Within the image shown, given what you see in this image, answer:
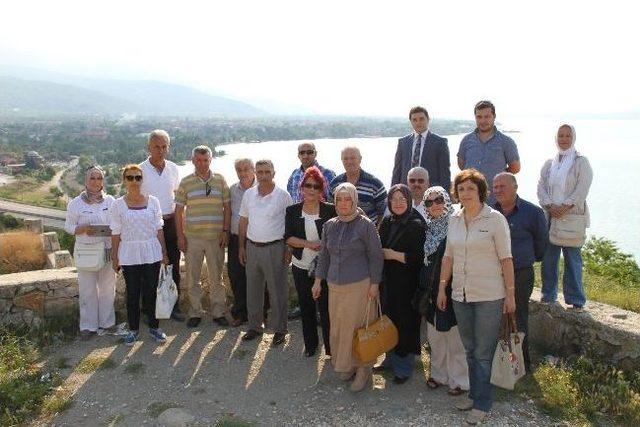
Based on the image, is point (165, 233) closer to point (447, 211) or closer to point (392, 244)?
point (392, 244)

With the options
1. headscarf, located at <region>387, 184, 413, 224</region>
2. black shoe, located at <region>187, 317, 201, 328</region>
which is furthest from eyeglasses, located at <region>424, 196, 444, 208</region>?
black shoe, located at <region>187, 317, 201, 328</region>

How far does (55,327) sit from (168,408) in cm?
218

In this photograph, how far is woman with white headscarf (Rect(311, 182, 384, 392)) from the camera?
402 centimetres

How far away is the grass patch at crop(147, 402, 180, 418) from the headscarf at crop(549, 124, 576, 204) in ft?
12.5

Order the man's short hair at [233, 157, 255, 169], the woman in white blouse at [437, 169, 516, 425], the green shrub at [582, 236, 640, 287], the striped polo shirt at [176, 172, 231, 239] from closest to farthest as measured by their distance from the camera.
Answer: the woman in white blouse at [437, 169, 516, 425] → the striped polo shirt at [176, 172, 231, 239] → the man's short hair at [233, 157, 255, 169] → the green shrub at [582, 236, 640, 287]

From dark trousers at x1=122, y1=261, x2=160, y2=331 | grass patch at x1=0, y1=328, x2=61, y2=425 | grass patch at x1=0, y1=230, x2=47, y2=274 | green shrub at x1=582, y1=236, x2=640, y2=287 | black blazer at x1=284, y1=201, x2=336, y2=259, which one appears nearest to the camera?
grass patch at x1=0, y1=328, x2=61, y2=425

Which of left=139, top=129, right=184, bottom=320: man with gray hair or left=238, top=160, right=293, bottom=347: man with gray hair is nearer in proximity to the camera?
left=238, top=160, right=293, bottom=347: man with gray hair

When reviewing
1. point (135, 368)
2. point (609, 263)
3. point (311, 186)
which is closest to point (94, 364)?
point (135, 368)

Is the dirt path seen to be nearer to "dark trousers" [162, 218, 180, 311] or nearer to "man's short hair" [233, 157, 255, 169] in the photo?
"dark trousers" [162, 218, 180, 311]

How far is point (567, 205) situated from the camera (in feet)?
15.3

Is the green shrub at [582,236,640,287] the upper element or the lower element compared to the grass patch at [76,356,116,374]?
upper

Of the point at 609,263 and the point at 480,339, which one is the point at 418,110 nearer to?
the point at 480,339

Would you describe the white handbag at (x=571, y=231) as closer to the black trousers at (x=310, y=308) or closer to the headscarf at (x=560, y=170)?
the headscarf at (x=560, y=170)

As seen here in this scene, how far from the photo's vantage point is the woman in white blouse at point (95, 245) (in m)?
5.19
